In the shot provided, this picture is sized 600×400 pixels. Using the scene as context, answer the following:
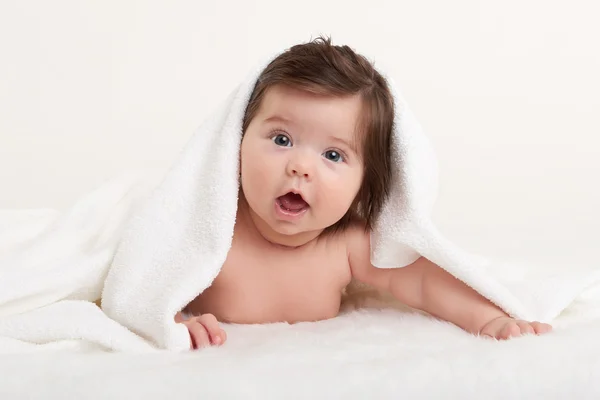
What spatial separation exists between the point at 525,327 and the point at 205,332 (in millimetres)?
509

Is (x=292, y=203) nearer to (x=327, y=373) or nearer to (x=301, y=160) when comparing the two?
(x=301, y=160)

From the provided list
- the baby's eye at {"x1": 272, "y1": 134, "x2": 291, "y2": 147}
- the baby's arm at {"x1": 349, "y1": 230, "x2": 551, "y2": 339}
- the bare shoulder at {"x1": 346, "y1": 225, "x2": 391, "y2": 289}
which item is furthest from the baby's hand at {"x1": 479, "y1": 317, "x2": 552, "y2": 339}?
the baby's eye at {"x1": 272, "y1": 134, "x2": 291, "y2": 147}

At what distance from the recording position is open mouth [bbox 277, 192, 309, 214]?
1.33 m

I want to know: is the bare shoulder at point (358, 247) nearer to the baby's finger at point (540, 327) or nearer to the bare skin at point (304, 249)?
the bare skin at point (304, 249)

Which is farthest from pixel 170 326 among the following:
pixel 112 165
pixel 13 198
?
pixel 112 165

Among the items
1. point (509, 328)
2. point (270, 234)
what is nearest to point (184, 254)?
point (270, 234)

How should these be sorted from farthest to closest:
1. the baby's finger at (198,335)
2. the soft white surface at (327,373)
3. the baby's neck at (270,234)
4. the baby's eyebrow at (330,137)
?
the baby's neck at (270,234) → the baby's eyebrow at (330,137) → the baby's finger at (198,335) → the soft white surface at (327,373)

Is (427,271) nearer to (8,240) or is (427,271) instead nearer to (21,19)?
(8,240)

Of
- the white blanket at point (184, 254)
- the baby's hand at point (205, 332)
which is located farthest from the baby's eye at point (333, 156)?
the baby's hand at point (205, 332)

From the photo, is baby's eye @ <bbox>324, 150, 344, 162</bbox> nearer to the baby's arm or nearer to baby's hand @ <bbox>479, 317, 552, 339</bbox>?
the baby's arm

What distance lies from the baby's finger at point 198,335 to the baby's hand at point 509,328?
0.46 m

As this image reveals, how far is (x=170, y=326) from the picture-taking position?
3.93ft

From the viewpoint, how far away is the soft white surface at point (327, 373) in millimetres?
934

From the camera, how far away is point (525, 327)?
1.26 m
